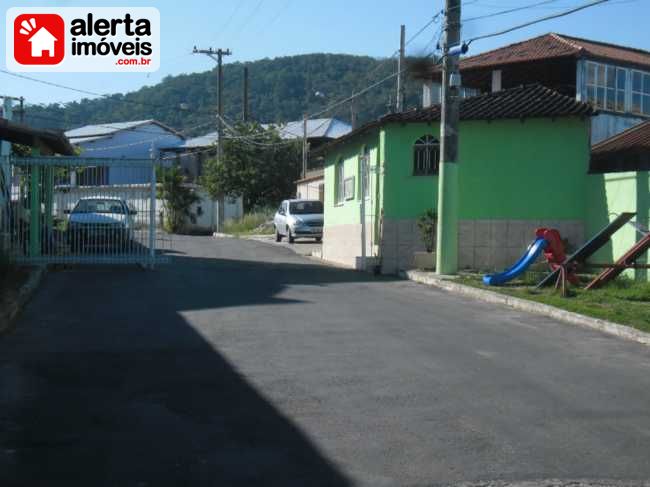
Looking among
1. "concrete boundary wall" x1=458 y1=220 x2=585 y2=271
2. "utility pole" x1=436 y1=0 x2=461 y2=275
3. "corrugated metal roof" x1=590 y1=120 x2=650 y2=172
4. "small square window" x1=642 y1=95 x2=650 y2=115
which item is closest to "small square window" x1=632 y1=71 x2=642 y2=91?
"small square window" x1=642 y1=95 x2=650 y2=115

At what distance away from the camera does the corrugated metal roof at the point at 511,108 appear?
20.9m

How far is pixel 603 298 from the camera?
1451cm

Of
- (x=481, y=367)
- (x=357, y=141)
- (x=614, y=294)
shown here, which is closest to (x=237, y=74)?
(x=357, y=141)

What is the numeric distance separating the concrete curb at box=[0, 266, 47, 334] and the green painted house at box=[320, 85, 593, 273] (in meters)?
8.55

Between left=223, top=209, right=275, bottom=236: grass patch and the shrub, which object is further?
left=223, top=209, right=275, bottom=236: grass patch

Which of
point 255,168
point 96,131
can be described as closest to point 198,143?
point 96,131

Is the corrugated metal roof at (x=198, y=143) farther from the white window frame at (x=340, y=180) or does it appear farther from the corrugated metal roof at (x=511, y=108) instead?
the corrugated metal roof at (x=511, y=108)

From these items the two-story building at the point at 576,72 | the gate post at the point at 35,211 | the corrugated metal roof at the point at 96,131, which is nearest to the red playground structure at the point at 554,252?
the gate post at the point at 35,211

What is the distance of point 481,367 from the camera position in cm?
902

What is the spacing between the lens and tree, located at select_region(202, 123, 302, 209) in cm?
5262

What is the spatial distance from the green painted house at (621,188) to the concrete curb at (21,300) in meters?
10.9

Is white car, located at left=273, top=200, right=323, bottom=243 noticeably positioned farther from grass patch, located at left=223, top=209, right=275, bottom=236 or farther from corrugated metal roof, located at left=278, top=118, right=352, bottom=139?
corrugated metal roof, located at left=278, top=118, right=352, bottom=139

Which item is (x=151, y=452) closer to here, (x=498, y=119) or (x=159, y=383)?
(x=159, y=383)

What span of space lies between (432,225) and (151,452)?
15834 mm
